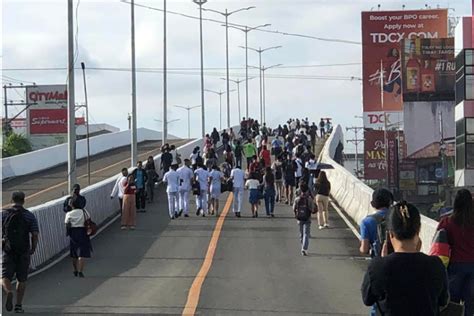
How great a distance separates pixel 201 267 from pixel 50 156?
34.4 metres

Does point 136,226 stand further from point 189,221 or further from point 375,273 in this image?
point 375,273

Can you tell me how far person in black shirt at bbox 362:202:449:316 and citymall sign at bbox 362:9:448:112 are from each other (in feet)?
206

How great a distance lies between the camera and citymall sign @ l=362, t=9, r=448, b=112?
2714 inches

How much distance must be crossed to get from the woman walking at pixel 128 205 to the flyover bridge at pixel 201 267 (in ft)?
0.98

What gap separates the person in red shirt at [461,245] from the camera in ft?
26.6

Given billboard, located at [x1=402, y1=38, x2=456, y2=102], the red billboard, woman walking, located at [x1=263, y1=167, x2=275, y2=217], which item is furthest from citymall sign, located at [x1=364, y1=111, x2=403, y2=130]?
woman walking, located at [x1=263, y1=167, x2=275, y2=217]

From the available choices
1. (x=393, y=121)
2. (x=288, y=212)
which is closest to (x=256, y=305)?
(x=288, y=212)

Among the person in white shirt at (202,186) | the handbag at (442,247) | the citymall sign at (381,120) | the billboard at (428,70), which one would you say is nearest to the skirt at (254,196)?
the person in white shirt at (202,186)

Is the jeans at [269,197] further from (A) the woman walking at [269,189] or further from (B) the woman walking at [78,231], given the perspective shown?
(B) the woman walking at [78,231]

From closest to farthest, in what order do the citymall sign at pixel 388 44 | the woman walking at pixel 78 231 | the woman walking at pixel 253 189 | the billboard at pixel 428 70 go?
the woman walking at pixel 78 231 < the woman walking at pixel 253 189 < the billboard at pixel 428 70 < the citymall sign at pixel 388 44

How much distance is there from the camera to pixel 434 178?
6269 centimetres

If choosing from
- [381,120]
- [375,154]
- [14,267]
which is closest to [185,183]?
[14,267]

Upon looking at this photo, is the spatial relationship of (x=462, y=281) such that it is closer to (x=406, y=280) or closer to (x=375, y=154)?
(x=406, y=280)

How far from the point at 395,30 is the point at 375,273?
68.2 meters
